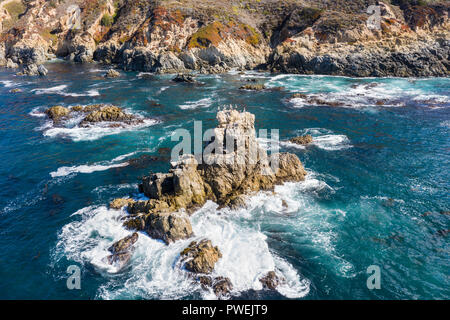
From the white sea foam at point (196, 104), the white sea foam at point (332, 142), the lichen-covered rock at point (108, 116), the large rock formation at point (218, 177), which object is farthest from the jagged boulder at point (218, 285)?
the white sea foam at point (196, 104)

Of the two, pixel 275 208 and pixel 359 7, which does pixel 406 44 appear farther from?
pixel 275 208

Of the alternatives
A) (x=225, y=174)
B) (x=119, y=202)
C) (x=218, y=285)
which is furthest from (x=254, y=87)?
(x=218, y=285)

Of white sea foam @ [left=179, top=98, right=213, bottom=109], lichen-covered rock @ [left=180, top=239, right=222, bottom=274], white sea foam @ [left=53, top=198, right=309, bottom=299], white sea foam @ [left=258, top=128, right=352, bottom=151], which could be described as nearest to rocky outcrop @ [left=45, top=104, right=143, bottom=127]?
white sea foam @ [left=179, top=98, right=213, bottom=109]

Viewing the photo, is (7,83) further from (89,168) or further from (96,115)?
(89,168)

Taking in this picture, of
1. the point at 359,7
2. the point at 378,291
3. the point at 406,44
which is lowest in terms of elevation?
the point at 378,291

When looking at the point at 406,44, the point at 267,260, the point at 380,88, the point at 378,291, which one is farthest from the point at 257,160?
the point at 406,44
